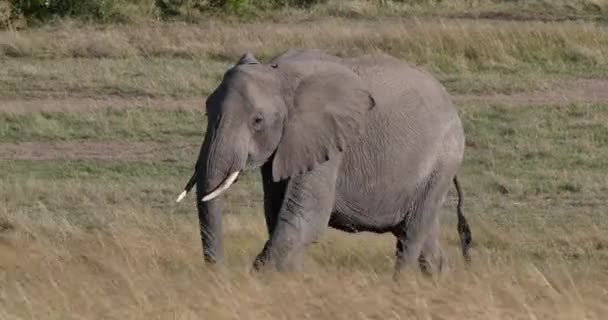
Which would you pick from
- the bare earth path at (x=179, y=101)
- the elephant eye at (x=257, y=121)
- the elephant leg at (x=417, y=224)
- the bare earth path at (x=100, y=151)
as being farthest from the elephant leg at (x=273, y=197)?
the bare earth path at (x=179, y=101)

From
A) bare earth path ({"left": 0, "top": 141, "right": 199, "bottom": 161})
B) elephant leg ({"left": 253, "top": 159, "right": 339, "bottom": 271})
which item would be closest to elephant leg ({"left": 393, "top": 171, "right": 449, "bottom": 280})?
elephant leg ({"left": 253, "top": 159, "right": 339, "bottom": 271})

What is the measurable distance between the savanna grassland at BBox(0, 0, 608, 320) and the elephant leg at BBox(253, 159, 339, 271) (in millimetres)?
220

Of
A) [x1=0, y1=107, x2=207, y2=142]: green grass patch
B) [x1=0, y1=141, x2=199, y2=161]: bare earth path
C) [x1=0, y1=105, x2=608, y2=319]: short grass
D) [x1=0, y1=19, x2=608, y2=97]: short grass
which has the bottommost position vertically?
[x1=0, y1=19, x2=608, y2=97]: short grass

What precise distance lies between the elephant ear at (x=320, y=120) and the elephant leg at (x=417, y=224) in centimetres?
69

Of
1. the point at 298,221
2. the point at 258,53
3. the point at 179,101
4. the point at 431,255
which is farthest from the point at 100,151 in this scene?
the point at 298,221

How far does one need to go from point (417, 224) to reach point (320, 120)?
3.29 ft

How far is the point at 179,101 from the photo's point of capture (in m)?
19.5

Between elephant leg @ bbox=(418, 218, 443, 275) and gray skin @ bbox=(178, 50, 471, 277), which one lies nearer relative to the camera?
gray skin @ bbox=(178, 50, 471, 277)

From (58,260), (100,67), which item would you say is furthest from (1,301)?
(100,67)

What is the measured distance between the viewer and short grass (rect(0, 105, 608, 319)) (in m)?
7.89

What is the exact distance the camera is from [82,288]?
8.42 metres

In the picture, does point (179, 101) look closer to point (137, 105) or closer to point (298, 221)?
point (137, 105)

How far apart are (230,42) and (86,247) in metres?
13.2

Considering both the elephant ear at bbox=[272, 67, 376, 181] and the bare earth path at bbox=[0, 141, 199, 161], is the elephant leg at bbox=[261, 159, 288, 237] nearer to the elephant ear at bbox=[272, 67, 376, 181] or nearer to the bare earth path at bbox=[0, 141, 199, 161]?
the elephant ear at bbox=[272, 67, 376, 181]
